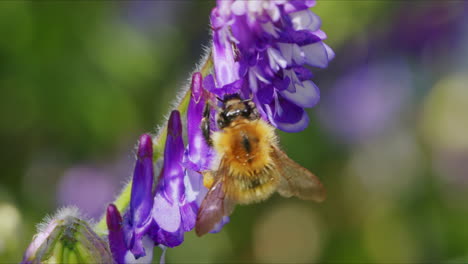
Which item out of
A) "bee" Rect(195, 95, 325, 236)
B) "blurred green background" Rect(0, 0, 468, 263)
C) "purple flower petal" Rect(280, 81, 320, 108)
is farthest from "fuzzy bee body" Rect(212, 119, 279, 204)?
"blurred green background" Rect(0, 0, 468, 263)

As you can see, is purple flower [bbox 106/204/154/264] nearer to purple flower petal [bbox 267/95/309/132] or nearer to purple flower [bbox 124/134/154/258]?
purple flower [bbox 124/134/154/258]

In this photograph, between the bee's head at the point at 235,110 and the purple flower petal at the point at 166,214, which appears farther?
the bee's head at the point at 235,110

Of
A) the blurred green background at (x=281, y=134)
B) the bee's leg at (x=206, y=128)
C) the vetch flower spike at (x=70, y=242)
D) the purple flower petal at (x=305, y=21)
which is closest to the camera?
the purple flower petal at (x=305, y=21)

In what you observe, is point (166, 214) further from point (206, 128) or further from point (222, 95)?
point (222, 95)

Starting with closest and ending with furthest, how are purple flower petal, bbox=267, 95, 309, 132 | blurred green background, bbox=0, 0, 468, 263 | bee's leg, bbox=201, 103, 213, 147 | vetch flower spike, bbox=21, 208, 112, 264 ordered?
vetch flower spike, bbox=21, 208, 112, 264, purple flower petal, bbox=267, 95, 309, 132, bee's leg, bbox=201, 103, 213, 147, blurred green background, bbox=0, 0, 468, 263

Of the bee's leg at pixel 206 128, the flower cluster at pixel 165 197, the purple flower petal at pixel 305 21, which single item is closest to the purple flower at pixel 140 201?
the flower cluster at pixel 165 197

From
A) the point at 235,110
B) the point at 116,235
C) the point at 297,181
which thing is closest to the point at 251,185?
the point at 297,181

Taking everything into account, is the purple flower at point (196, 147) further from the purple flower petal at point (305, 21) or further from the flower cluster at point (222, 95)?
the purple flower petal at point (305, 21)
